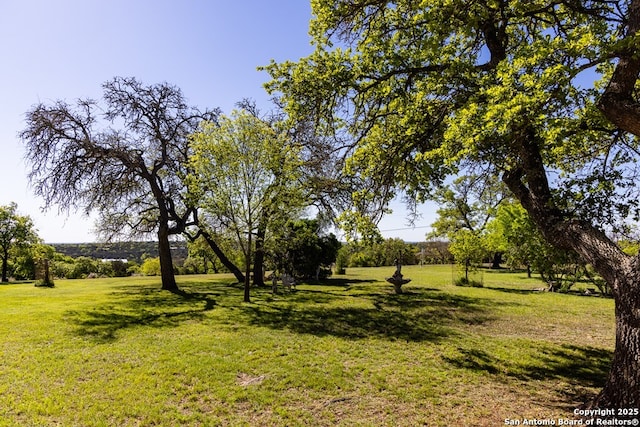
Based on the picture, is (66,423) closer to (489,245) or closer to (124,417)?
(124,417)

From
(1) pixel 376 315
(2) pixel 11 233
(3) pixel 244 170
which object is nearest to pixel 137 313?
(3) pixel 244 170

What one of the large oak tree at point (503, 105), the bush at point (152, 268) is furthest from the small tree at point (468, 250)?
the bush at point (152, 268)

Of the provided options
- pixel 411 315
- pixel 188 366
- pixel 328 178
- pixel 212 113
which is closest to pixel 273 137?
pixel 328 178

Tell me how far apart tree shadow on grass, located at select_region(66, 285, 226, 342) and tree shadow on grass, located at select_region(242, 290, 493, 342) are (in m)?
2.14

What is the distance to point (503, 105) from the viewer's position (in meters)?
4.20

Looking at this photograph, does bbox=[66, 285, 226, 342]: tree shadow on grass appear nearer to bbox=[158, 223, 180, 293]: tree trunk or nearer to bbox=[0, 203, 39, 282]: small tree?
bbox=[158, 223, 180, 293]: tree trunk

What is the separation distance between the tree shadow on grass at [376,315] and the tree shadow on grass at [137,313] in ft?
7.02

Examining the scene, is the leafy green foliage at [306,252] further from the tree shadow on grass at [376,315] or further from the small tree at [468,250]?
the small tree at [468,250]

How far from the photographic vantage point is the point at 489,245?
69.6 ft

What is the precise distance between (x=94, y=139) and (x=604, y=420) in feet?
63.9

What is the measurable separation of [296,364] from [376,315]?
5349 mm

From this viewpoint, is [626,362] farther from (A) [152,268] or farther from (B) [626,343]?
(A) [152,268]

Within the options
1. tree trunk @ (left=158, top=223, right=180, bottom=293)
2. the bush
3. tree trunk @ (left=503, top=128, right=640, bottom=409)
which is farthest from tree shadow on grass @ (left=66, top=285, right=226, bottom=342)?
the bush

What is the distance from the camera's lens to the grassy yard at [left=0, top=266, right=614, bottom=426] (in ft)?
15.5
